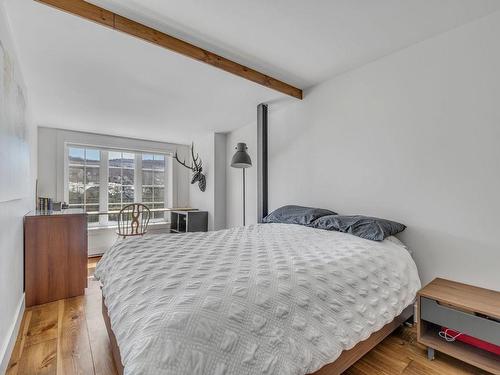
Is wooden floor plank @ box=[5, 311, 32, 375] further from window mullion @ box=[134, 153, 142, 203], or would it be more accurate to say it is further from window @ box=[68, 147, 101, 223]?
window mullion @ box=[134, 153, 142, 203]

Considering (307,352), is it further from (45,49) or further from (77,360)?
(45,49)

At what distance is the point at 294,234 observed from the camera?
2.17 metres

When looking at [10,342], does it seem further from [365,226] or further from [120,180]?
[120,180]

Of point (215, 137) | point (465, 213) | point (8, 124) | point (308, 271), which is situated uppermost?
point (215, 137)

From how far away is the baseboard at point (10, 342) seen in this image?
57.5 inches

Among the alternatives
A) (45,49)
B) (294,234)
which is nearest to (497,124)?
(294,234)

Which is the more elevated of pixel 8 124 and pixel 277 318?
pixel 8 124

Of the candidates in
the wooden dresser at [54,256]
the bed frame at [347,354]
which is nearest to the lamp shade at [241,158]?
the wooden dresser at [54,256]

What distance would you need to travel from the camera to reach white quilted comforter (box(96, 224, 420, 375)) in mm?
815

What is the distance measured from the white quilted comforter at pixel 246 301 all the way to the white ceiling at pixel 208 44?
1636 millimetres

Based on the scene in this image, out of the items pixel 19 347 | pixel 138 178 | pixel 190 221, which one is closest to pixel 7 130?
pixel 19 347

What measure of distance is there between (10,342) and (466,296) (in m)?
2.96

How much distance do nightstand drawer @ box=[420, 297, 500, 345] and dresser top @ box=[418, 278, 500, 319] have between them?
49 mm

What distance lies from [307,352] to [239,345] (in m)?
0.33
